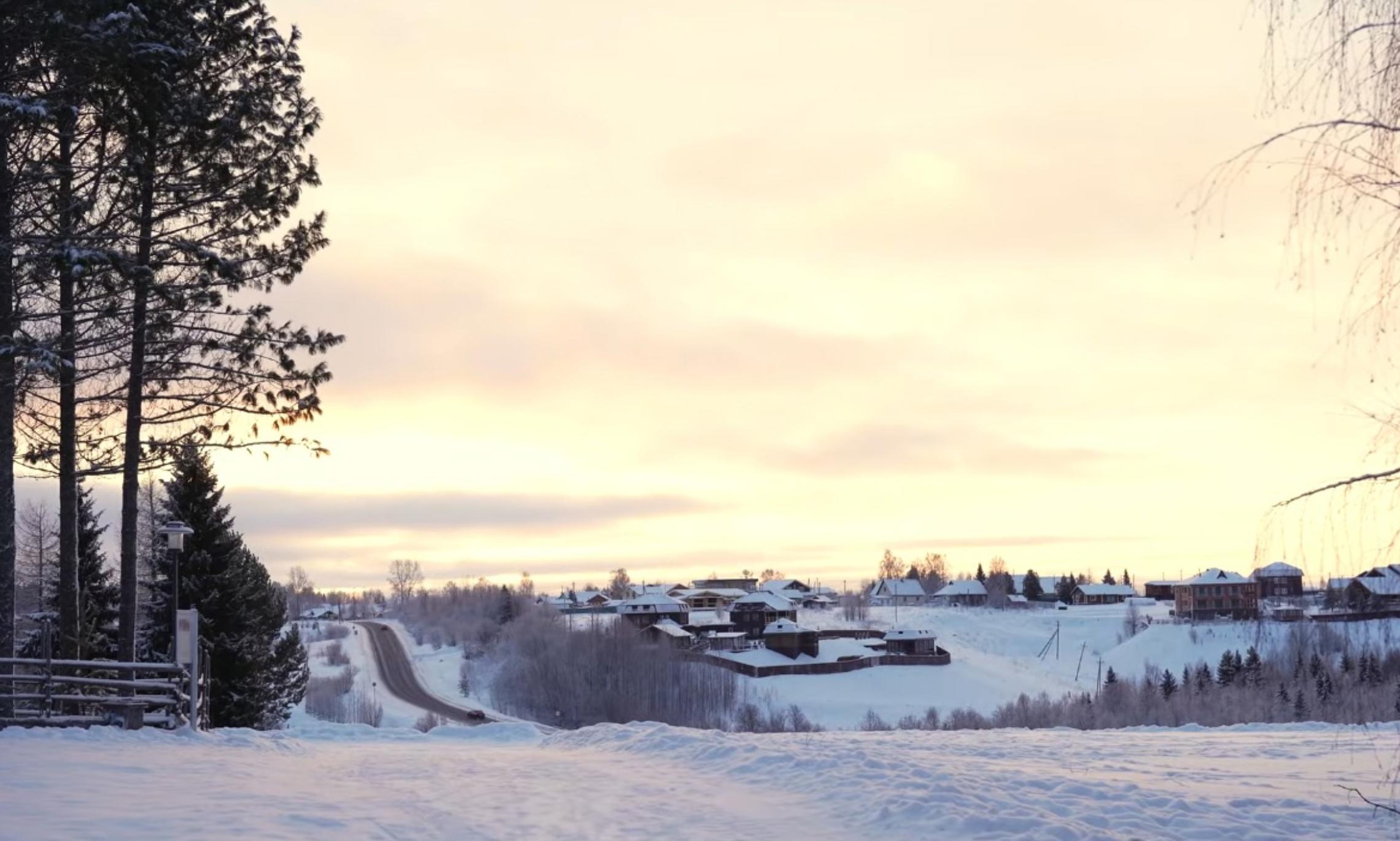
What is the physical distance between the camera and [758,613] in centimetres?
10406

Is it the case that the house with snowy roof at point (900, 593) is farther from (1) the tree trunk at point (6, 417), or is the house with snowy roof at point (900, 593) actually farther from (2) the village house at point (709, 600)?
(1) the tree trunk at point (6, 417)

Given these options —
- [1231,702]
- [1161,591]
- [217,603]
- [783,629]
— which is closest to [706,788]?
[217,603]

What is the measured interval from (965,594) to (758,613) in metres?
70.4

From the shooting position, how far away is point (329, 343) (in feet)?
71.2

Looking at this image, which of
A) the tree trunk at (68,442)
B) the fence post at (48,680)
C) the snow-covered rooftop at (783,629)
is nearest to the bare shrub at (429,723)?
the tree trunk at (68,442)

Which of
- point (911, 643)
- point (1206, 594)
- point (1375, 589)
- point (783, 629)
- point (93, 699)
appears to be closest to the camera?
point (1375, 589)

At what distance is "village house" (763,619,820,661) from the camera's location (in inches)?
3398

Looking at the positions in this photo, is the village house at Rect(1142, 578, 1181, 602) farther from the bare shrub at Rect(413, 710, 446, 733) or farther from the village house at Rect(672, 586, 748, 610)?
the bare shrub at Rect(413, 710, 446, 733)

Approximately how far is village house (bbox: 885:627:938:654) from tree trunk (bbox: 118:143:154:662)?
76277mm

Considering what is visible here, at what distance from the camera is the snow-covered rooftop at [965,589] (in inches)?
6535

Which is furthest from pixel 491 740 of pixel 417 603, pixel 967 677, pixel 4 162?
pixel 417 603

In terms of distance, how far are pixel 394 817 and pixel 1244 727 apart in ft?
A: 55.5

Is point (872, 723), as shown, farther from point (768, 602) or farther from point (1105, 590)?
point (1105, 590)

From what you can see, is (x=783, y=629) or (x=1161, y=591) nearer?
(x=783, y=629)
